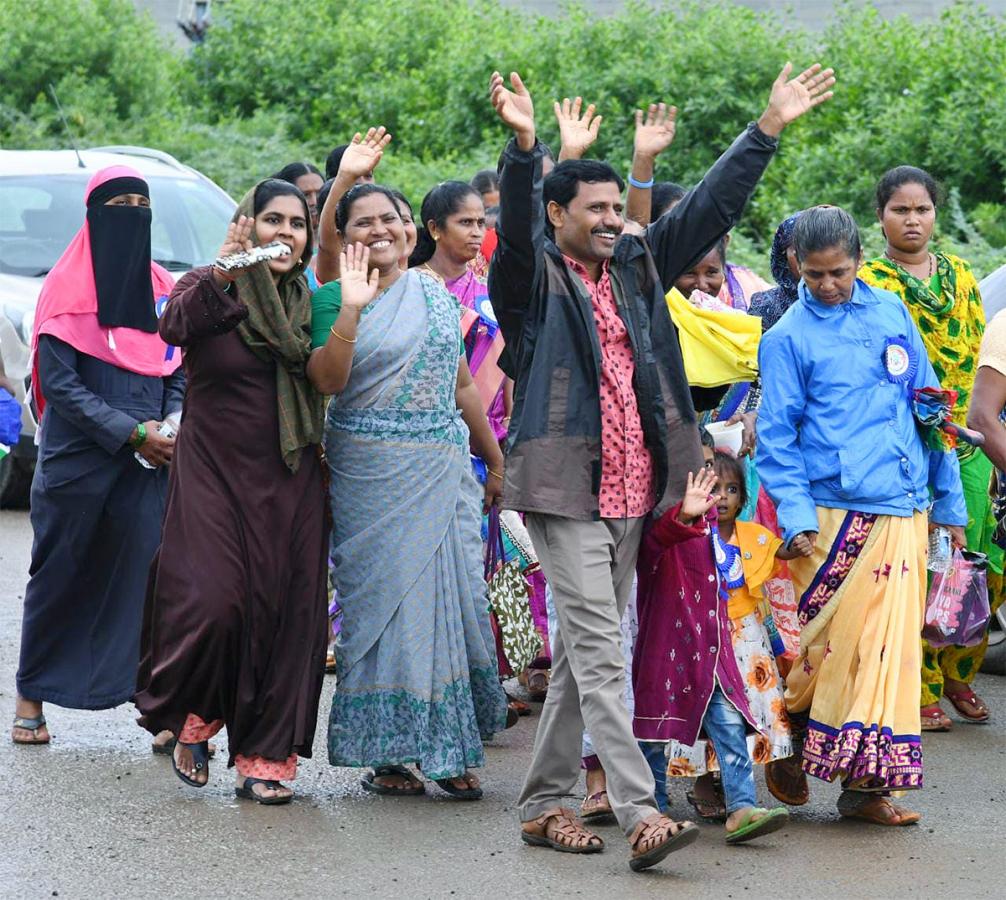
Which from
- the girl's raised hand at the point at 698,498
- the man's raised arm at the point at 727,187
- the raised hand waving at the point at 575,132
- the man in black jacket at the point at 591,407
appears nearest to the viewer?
the man in black jacket at the point at 591,407

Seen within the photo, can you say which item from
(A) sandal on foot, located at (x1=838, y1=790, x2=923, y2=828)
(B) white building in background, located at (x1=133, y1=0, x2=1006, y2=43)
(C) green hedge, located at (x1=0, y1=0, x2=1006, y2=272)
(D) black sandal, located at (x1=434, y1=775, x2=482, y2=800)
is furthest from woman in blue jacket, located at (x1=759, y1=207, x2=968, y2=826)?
(B) white building in background, located at (x1=133, y1=0, x2=1006, y2=43)

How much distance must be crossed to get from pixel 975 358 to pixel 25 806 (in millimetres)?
3949

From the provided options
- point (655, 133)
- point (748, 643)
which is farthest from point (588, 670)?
point (655, 133)

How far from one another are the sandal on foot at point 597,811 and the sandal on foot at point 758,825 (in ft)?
1.41

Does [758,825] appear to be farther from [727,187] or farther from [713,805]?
[727,187]

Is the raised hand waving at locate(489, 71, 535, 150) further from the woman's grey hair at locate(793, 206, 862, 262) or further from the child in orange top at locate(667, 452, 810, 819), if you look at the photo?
the child in orange top at locate(667, 452, 810, 819)

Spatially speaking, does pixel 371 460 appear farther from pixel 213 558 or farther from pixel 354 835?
pixel 354 835

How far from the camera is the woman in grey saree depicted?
6.49 metres

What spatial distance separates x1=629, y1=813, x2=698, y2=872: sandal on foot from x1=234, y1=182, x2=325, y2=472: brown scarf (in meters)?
1.76

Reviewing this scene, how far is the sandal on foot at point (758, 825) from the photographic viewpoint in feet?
19.0

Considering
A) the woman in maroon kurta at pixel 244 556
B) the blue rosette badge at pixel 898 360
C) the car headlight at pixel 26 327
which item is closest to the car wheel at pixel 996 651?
the blue rosette badge at pixel 898 360

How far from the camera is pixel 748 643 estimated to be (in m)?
6.35

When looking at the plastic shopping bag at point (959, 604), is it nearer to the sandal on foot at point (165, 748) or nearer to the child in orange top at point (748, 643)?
the child in orange top at point (748, 643)

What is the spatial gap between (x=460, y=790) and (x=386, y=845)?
0.64 metres
